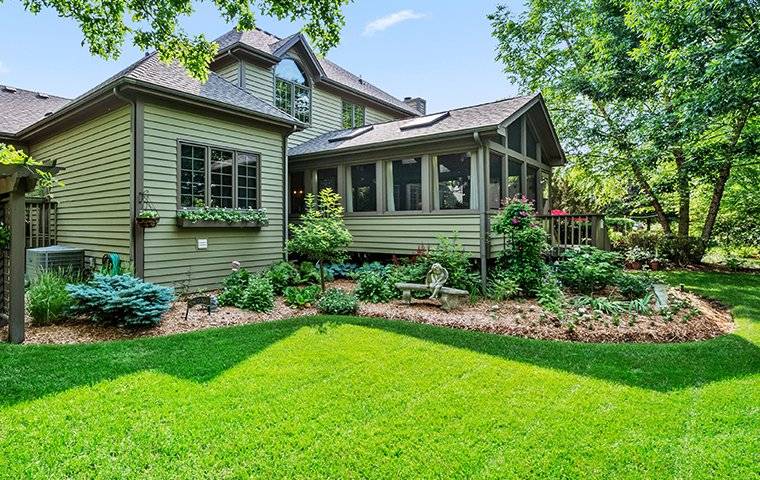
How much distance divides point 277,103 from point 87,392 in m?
10.1

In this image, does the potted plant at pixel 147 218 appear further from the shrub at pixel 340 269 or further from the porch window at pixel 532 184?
the porch window at pixel 532 184

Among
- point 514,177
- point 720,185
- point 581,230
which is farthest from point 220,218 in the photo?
point 720,185

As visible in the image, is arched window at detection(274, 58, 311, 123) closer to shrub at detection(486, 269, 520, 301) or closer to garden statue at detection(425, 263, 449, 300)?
garden statue at detection(425, 263, 449, 300)

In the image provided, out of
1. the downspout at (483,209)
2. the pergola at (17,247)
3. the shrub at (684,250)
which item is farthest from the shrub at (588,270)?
the pergola at (17,247)

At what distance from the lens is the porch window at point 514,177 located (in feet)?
32.0

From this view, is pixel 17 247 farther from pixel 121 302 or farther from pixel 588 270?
pixel 588 270

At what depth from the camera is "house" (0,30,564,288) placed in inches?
283

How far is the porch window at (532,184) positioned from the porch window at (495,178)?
1.95m

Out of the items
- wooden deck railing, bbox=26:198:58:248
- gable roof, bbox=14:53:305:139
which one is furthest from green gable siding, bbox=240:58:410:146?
wooden deck railing, bbox=26:198:58:248

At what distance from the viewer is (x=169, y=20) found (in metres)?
6.47

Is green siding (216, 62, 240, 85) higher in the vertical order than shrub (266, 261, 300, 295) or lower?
higher

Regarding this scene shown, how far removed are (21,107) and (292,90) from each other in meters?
7.77

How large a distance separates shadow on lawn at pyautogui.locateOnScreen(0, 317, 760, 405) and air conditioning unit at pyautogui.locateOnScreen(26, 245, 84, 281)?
410cm

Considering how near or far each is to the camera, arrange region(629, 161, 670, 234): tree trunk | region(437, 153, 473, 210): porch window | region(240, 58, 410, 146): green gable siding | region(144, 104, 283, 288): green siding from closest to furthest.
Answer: region(144, 104, 283, 288): green siding, region(437, 153, 473, 210): porch window, region(240, 58, 410, 146): green gable siding, region(629, 161, 670, 234): tree trunk
